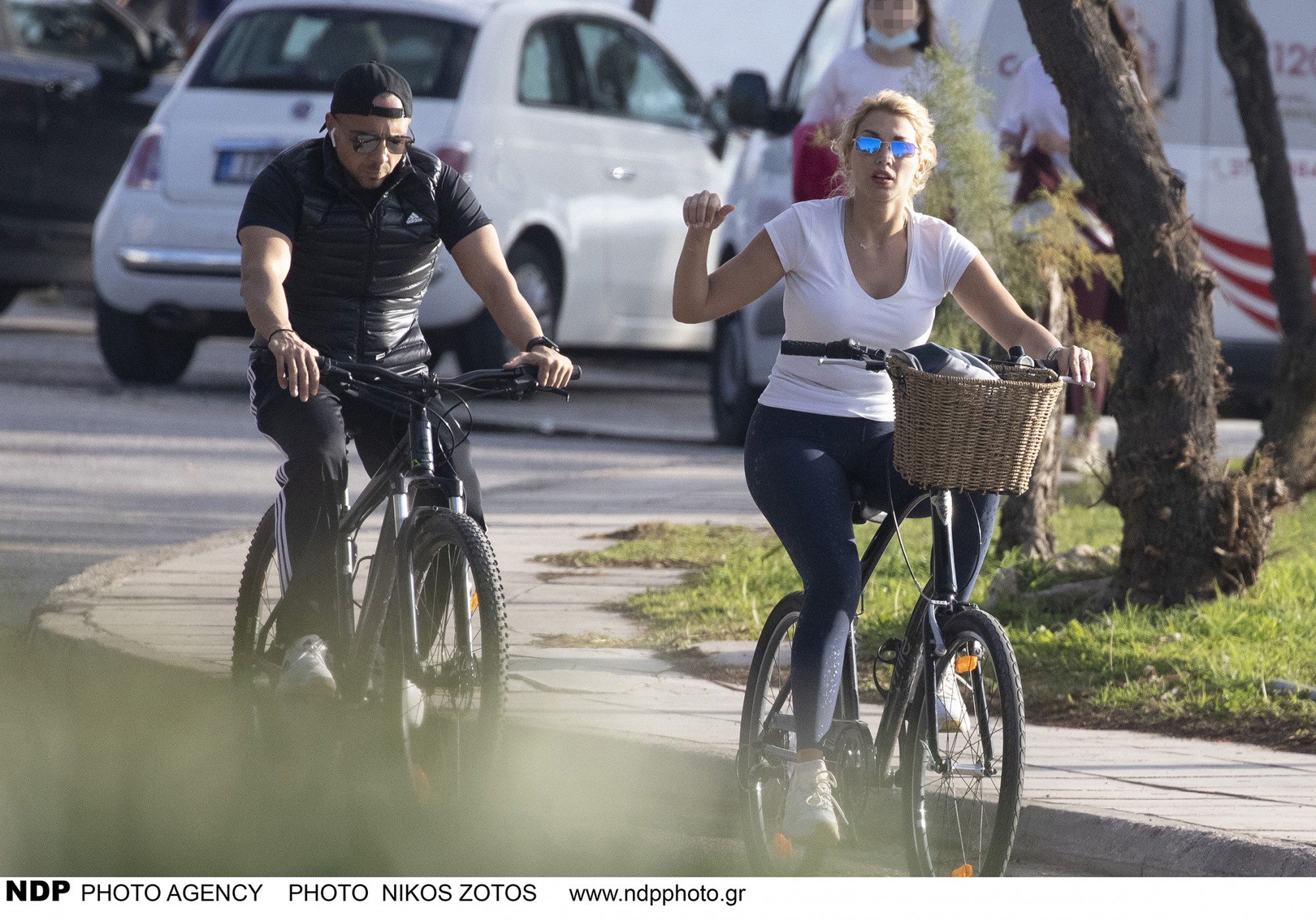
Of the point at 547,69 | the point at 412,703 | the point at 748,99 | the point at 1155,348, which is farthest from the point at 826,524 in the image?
the point at 547,69

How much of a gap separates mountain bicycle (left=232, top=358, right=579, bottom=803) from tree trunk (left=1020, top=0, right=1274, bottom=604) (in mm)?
2310

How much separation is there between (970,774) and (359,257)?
1907 mm

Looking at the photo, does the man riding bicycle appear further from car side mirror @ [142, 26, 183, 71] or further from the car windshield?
car side mirror @ [142, 26, 183, 71]

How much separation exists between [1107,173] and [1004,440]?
8.91 feet

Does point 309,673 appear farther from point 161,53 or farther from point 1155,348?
point 161,53

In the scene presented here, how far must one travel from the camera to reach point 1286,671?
5762 millimetres

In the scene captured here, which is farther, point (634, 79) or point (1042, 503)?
point (634, 79)

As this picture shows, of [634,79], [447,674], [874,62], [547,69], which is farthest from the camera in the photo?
[634,79]

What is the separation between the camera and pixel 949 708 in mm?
3969

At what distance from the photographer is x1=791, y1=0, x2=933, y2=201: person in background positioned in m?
7.54

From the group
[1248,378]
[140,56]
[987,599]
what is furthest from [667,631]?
[140,56]

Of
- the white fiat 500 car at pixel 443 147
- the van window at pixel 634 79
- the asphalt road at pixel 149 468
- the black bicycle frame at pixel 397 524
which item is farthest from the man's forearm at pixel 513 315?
the van window at pixel 634 79

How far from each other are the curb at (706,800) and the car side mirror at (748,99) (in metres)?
4.18
